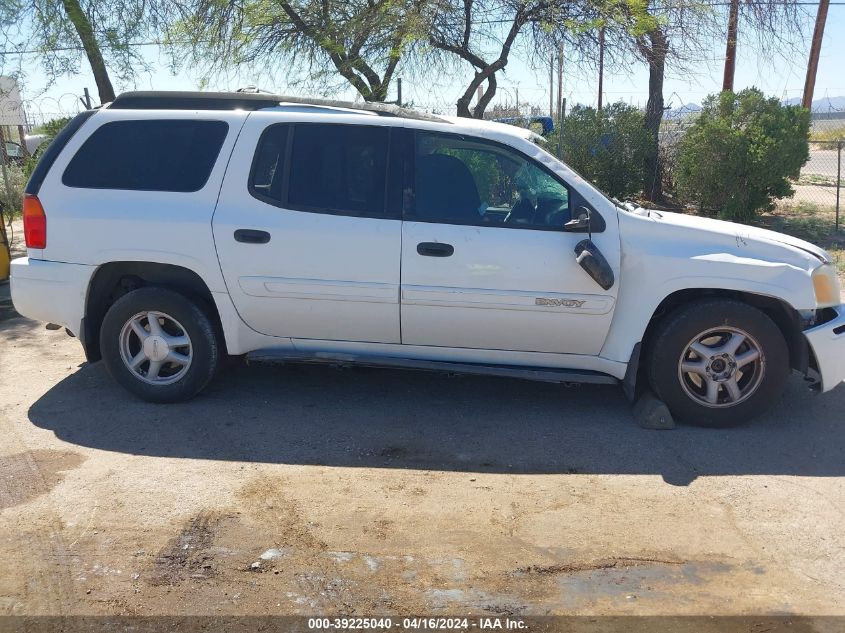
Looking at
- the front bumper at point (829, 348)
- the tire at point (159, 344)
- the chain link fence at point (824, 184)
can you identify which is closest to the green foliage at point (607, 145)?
the chain link fence at point (824, 184)

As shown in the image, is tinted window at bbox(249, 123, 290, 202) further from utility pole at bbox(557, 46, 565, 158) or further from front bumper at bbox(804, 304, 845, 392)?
utility pole at bbox(557, 46, 565, 158)

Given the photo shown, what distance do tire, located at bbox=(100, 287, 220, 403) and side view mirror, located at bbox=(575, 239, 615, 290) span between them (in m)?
2.51

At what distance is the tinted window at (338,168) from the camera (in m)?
5.18

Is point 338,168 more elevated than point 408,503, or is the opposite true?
point 338,168

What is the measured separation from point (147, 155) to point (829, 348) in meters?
4.62

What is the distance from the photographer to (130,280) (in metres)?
5.61

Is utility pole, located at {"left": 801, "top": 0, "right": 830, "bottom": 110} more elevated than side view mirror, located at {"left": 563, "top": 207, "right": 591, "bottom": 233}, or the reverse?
utility pole, located at {"left": 801, "top": 0, "right": 830, "bottom": 110}

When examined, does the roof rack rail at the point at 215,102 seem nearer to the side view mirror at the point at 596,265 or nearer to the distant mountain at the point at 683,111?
the side view mirror at the point at 596,265

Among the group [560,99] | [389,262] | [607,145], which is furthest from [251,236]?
[607,145]

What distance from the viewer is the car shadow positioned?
470 centimetres

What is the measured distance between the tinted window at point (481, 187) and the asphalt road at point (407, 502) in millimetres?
1347

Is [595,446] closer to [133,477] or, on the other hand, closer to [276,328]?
[276,328]

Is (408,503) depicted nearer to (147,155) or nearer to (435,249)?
(435,249)

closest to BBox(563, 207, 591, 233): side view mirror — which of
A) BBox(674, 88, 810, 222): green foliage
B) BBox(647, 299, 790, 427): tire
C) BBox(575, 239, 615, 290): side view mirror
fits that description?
BBox(575, 239, 615, 290): side view mirror
